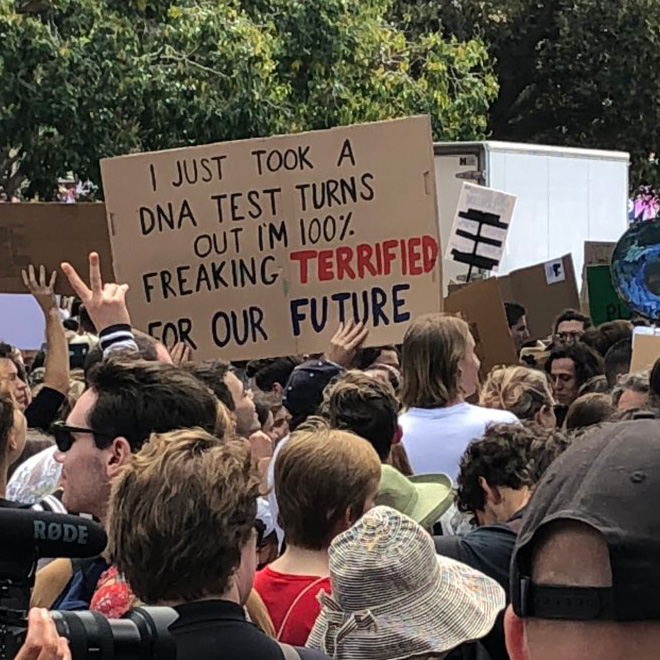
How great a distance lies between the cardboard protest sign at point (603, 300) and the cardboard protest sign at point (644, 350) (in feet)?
11.8

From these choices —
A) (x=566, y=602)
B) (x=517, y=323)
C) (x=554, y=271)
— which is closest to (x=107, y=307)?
(x=566, y=602)

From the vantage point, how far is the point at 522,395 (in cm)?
571

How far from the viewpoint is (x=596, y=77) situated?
96.2 feet

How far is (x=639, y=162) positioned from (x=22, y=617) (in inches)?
1137

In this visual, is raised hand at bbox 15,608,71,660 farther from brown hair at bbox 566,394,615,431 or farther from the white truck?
the white truck

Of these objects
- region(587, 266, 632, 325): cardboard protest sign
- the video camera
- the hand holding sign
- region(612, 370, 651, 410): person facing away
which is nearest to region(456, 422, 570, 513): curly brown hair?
region(612, 370, 651, 410): person facing away

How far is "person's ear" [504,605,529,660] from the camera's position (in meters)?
1.57

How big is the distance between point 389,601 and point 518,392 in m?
2.96

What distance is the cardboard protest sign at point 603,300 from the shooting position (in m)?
9.88

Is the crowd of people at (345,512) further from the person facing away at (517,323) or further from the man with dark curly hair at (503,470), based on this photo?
the person facing away at (517,323)

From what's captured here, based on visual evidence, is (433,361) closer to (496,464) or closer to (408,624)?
(496,464)

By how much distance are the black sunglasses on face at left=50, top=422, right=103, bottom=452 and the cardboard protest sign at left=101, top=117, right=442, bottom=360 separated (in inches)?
122

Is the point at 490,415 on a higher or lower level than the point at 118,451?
lower

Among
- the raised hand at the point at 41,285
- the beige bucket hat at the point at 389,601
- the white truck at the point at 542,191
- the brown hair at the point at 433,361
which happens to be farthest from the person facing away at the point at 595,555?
the white truck at the point at 542,191
